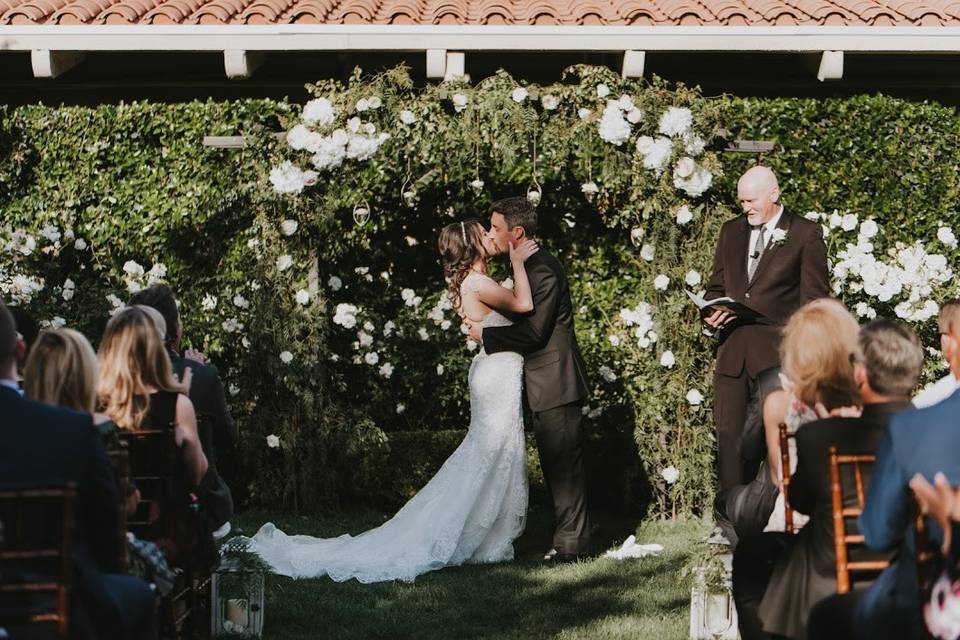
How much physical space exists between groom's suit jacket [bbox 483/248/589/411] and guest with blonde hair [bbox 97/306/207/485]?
109 inches

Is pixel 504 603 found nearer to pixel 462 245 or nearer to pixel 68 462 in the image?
pixel 462 245

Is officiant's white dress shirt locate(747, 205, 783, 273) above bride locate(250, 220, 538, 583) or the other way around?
above

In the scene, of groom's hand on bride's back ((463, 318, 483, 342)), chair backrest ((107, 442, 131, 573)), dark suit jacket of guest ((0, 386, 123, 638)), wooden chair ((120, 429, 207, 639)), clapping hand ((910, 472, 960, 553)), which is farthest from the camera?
groom's hand on bride's back ((463, 318, 483, 342))

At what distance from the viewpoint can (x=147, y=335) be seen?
15.7 ft

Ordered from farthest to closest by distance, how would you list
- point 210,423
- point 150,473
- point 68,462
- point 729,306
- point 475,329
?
point 475,329, point 729,306, point 210,423, point 150,473, point 68,462

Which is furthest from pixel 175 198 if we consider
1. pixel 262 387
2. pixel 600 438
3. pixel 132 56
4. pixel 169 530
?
pixel 169 530

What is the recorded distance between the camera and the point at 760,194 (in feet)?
23.5

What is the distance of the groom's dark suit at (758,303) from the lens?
23.4 ft

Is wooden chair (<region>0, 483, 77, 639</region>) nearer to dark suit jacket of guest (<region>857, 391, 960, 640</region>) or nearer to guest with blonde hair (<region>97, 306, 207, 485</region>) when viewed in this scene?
guest with blonde hair (<region>97, 306, 207, 485</region>)

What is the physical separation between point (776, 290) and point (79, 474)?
4458 millimetres

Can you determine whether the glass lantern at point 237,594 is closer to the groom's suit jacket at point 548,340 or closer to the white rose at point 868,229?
the groom's suit jacket at point 548,340

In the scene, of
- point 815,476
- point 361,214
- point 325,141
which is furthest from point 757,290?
point 815,476

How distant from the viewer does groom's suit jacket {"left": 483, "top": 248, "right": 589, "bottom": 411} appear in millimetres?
7258

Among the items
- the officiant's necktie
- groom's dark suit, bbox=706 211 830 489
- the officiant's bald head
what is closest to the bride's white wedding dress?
groom's dark suit, bbox=706 211 830 489
